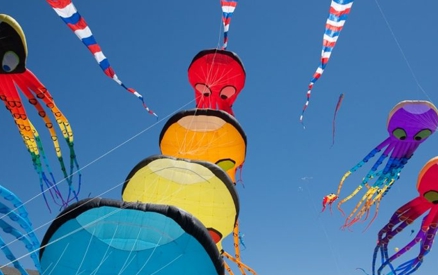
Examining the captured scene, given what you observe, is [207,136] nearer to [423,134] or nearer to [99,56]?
[99,56]

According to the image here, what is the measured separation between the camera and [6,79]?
7.16 m

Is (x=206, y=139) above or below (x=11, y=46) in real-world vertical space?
below

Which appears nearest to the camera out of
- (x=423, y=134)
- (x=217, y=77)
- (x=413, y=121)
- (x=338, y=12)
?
(x=338, y=12)

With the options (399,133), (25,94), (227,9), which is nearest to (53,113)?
(25,94)

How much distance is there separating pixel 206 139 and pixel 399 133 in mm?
4718

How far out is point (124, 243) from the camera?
5.21 m

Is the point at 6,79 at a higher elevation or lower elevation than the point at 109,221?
higher

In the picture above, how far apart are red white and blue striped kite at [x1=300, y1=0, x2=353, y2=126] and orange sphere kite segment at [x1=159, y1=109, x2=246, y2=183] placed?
204cm

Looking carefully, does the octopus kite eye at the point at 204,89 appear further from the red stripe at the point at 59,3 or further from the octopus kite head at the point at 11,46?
the octopus kite head at the point at 11,46

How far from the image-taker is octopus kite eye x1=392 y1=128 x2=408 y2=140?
1072cm

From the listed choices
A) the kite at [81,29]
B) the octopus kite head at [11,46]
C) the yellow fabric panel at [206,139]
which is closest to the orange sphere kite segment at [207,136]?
the yellow fabric panel at [206,139]

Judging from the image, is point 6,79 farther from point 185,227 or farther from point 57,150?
point 185,227

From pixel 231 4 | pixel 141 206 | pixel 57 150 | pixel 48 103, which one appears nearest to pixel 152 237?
pixel 141 206

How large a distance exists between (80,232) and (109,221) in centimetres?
35
